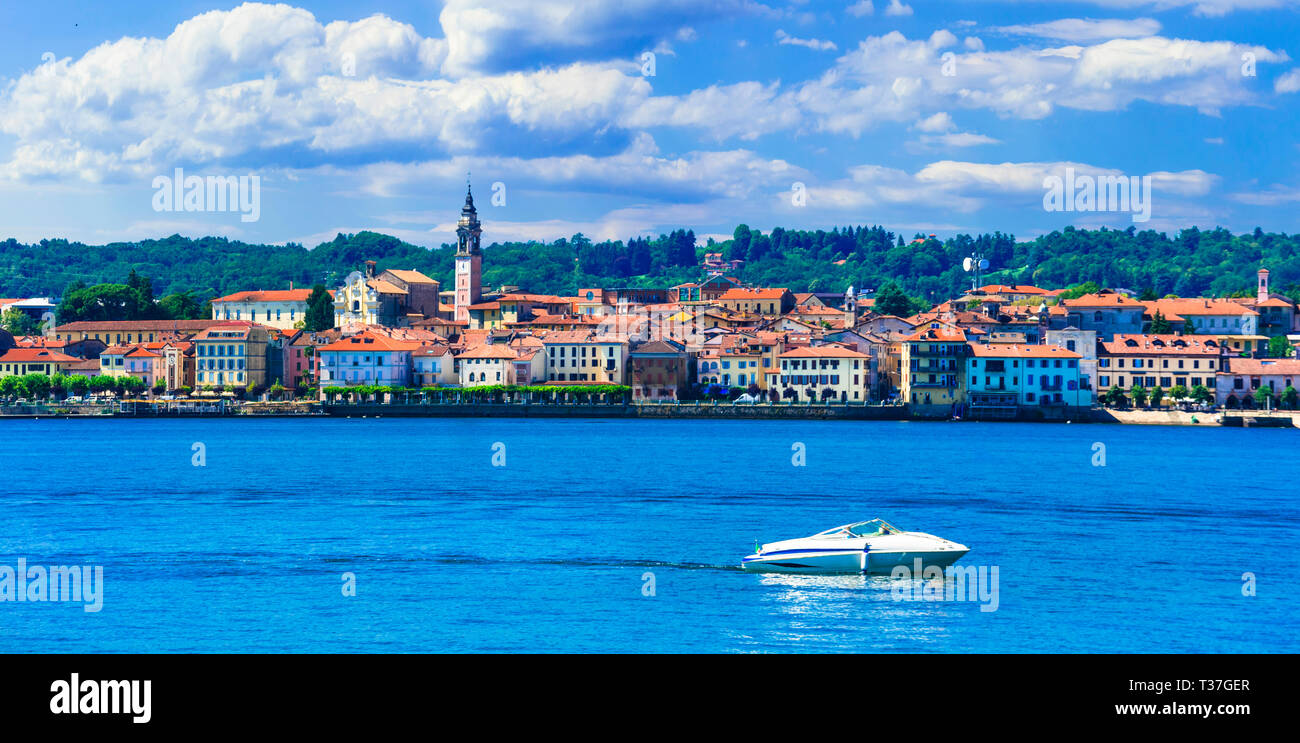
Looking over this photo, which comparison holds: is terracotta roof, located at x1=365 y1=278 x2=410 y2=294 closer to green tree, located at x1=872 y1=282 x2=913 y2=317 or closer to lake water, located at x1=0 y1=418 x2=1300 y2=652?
green tree, located at x1=872 y1=282 x2=913 y2=317

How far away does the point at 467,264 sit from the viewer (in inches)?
4304

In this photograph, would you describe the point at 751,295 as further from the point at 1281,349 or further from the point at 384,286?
the point at 1281,349

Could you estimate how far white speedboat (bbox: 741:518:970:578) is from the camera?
21.7 metres

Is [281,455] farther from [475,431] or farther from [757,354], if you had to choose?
[757,354]

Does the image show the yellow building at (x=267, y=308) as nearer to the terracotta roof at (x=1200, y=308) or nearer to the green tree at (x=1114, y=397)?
the green tree at (x=1114, y=397)

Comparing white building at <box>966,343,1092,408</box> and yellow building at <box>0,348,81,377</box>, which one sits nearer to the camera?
white building at <box>966,343,1092,408</box>

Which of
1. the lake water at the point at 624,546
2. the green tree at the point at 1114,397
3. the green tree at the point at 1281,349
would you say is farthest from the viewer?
the green tree at the point at 1281,349

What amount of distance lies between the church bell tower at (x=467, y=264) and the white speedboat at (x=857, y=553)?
88194 mm

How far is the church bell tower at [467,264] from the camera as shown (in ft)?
359

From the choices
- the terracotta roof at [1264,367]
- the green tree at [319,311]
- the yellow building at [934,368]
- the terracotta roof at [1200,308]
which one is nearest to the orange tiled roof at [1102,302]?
the terracotta roof at [1200,308]

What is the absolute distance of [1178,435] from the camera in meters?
70.6

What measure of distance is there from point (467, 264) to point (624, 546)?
281 ft

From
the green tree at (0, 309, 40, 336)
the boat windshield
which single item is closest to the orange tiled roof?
the boat windshield

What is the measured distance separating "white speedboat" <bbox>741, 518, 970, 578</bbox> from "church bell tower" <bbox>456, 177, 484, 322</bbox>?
88194 millimetres
